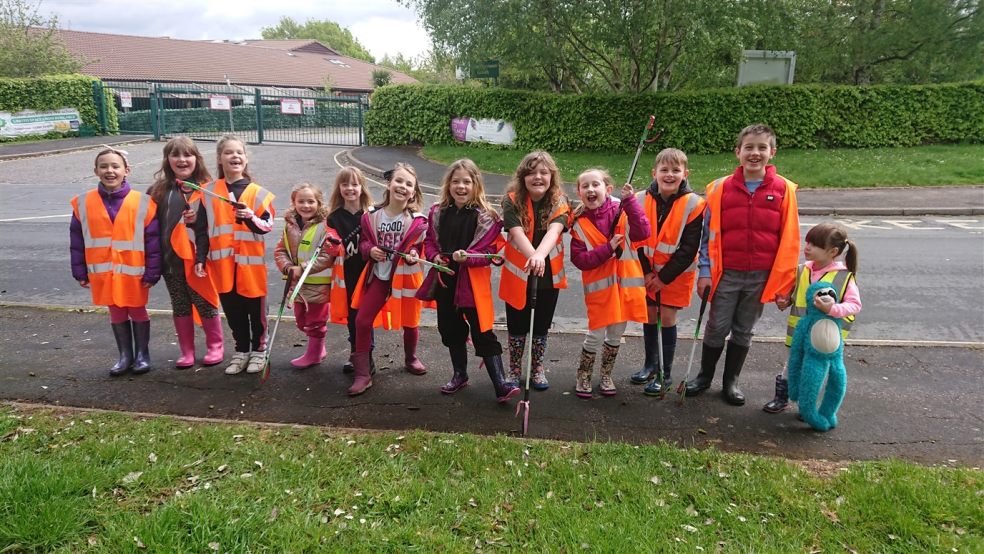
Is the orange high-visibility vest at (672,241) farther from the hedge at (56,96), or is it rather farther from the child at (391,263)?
the hedge at (56,96)

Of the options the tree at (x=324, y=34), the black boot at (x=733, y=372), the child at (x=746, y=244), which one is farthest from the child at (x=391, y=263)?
the tree at (x=324, y=34)

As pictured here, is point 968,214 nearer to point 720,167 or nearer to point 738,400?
point 720,167

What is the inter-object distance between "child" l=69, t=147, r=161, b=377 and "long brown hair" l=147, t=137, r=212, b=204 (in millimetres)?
103

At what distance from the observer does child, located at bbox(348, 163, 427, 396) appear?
4.81m

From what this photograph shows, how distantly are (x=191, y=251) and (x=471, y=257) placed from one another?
2.44m

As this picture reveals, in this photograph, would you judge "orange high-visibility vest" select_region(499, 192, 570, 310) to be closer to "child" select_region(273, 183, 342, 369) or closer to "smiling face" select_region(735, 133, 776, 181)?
"smiling face" select_region(735, 133, 776, 181)

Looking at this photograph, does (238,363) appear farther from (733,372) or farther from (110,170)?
(733,372)

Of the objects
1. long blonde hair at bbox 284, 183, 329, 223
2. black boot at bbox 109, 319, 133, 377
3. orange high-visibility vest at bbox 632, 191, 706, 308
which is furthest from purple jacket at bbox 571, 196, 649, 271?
black boot at bbox 109, 319, 133, 377

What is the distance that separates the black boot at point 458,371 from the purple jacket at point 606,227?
1.18 m

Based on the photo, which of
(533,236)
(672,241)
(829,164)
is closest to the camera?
(533,236)

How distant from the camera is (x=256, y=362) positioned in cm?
545

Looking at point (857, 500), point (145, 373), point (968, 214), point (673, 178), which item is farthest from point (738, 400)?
point (968, 214)

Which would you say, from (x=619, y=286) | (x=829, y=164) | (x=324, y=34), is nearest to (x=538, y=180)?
(x=619, y=286)

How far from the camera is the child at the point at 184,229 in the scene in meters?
5.12
